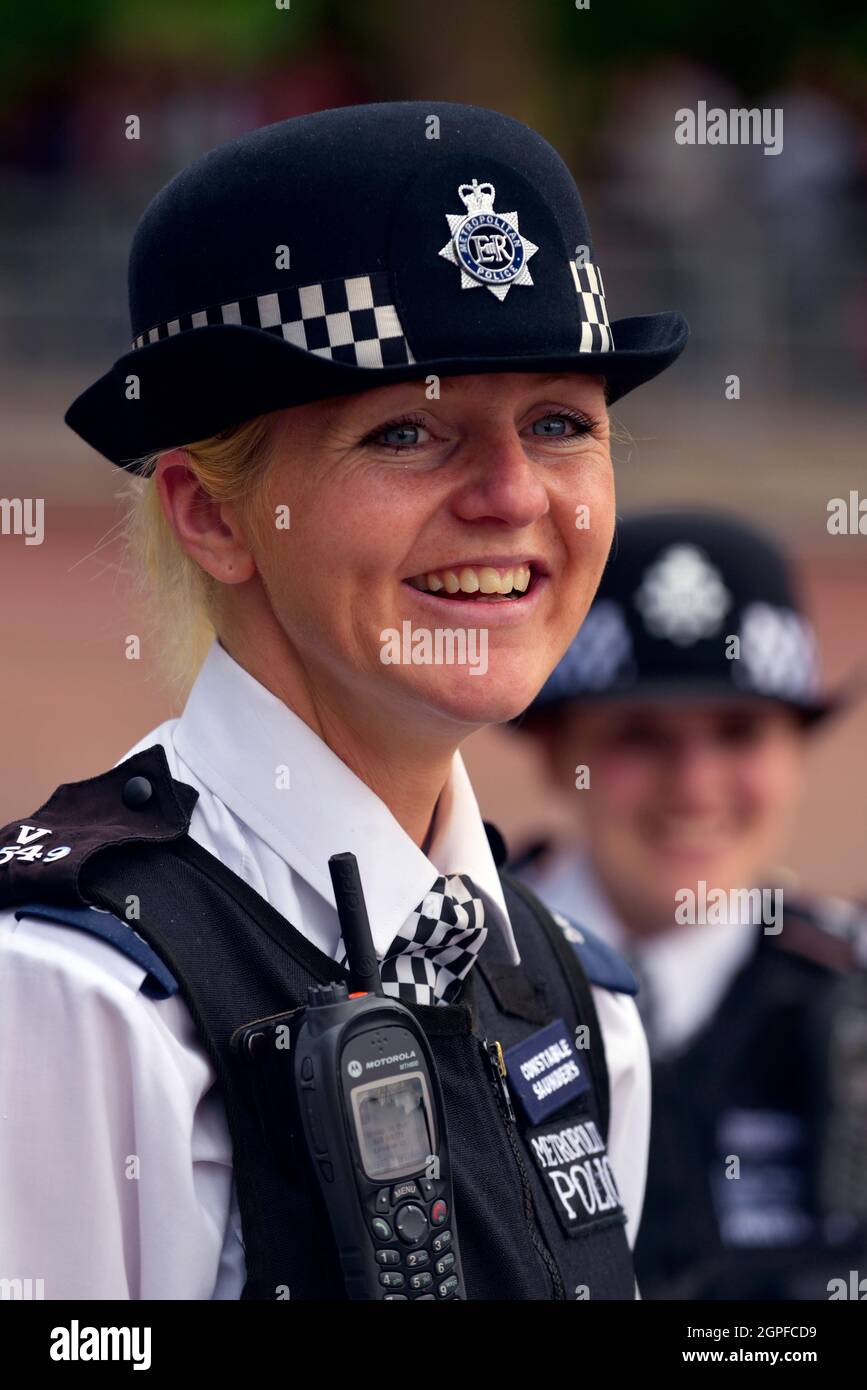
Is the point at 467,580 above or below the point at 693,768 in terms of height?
below

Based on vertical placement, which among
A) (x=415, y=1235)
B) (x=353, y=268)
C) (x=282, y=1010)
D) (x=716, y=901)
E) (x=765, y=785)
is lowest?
(x=415, y=1235)

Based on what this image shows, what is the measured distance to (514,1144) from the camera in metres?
2.16

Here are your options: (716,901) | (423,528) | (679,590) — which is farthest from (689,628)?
(423,528)

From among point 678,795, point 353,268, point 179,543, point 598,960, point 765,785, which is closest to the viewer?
point 353,268

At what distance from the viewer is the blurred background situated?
14609mm

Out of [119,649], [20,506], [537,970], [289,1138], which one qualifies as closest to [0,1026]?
[289,1138]

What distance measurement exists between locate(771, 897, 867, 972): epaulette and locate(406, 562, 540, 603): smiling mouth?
2473 mm

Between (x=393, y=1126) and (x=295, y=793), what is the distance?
38 centimetres

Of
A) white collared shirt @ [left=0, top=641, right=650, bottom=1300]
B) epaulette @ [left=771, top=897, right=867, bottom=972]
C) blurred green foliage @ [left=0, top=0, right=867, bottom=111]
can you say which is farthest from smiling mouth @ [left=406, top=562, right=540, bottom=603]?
blurred green foliage @ [left=0, top=0, right=867, bottom=111]

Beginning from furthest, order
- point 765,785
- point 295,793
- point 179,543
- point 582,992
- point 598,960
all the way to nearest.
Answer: point 765,785
point 598,960
point 582,992
point 179,543
point 295,793

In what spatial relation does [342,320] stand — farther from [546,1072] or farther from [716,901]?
[716,901]

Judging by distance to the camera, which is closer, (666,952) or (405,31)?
(666,952)

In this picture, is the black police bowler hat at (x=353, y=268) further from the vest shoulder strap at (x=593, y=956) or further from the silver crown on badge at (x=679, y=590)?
the silver crown on badge at (x=679, y=590)

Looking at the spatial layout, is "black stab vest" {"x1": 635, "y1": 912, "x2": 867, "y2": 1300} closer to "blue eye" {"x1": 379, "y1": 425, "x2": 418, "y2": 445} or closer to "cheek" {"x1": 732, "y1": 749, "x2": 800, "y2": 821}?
"cheek" {"x1": 732, "y1": 749, "x2": 800, "y2": 821}
